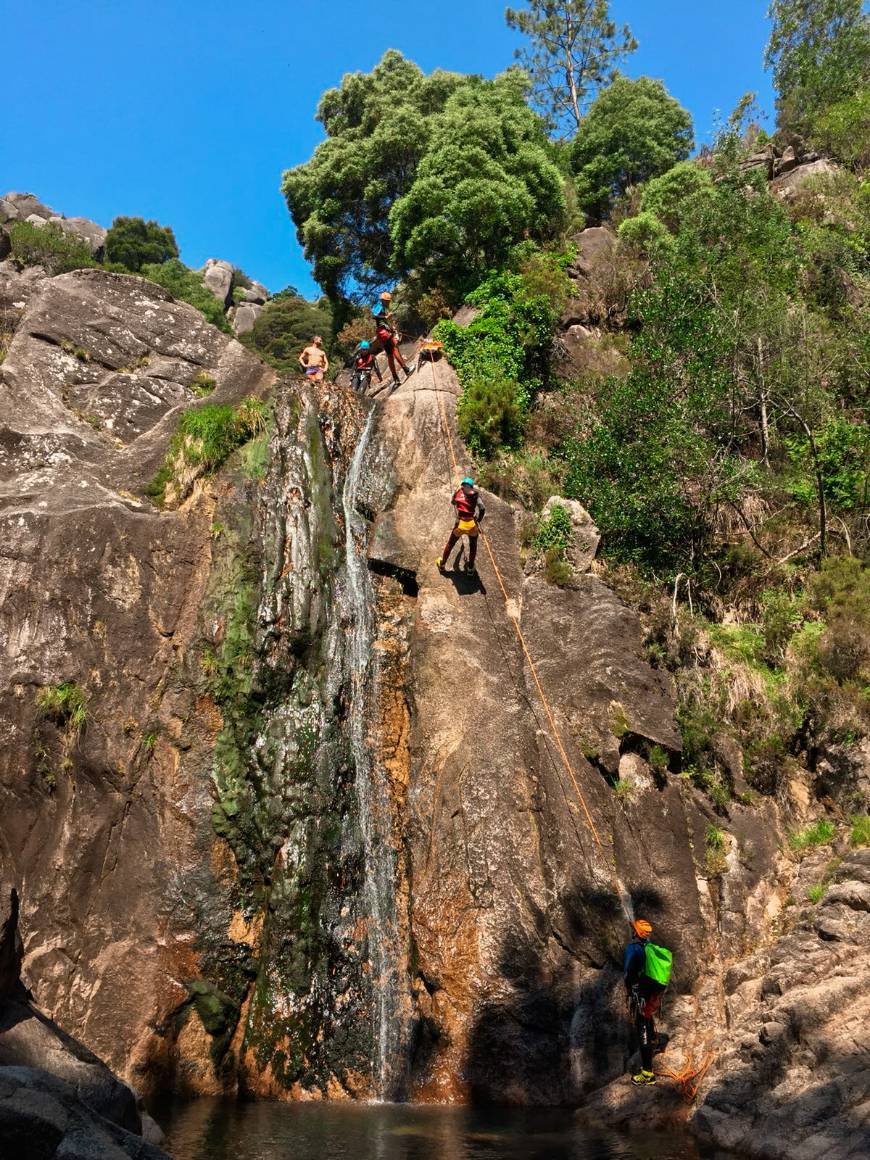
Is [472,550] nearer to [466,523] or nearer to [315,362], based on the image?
[466,523]

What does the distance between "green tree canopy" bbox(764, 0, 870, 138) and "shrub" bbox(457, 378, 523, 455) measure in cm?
1756

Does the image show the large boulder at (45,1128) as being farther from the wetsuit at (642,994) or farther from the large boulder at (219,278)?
the large boulder at (219,278)

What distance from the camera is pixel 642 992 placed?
11.2 meters

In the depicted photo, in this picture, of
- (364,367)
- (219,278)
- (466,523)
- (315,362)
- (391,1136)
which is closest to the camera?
(391,1136)

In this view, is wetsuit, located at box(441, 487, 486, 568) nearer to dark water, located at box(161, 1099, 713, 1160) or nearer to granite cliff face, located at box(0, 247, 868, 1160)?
granite cliff face, located at box(0, 247, 868, 1160)

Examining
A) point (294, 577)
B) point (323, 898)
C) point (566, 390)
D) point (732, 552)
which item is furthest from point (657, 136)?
point (323, 898)

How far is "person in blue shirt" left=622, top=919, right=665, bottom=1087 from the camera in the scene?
10938 mm

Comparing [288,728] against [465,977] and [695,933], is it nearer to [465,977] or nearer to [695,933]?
[465,977]

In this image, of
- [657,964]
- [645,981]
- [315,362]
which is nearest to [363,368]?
[315,362]

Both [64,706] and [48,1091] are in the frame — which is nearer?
[48,1091]

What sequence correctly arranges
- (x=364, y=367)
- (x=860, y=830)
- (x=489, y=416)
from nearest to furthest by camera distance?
(x=860, y=830) → (x=489, y=416) → (x=364, y=367)

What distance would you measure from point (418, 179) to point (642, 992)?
21380mm

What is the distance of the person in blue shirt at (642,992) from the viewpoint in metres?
10.9

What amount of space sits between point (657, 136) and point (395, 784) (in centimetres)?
2792
